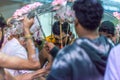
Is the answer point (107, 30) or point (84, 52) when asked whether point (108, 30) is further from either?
point (84, 52)

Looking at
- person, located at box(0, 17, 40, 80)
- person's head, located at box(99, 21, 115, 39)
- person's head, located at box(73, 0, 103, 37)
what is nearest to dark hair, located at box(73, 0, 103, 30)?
person's head, located at box(73, 0, 103, 37)

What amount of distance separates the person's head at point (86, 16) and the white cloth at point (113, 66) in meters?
0.23

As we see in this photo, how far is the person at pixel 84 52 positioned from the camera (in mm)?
→ 2115

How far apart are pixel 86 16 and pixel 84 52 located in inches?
9.0

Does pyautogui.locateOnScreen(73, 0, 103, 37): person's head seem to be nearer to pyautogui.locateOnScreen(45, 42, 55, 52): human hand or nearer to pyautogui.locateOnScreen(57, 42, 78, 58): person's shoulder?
pyautogui.locateOnScreen(57, 42, 78, 58): person's shoulder

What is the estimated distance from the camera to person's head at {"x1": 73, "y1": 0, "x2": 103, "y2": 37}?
7.27 feet

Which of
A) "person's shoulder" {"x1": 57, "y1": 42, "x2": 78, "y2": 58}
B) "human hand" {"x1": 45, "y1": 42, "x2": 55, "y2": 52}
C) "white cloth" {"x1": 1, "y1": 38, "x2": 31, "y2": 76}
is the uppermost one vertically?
"person's shoulder" {"x1": 57, "y1": 42, "x2": 78, "y2": 58}

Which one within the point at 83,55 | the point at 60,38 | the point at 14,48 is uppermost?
the point at 83,55

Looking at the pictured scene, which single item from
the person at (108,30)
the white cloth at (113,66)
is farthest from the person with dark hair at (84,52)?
the person at (108,30)

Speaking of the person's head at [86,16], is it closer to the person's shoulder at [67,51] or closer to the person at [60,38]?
the person's shoulder at [67,51]

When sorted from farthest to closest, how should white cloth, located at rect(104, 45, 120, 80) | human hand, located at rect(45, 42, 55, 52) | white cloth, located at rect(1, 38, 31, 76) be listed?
white cloth, located at rect(1, 38, 31, 76)
human hand, located at rect(45, 42, 55, 52)
white cloth, located at rect(104, 45, 120, 80)

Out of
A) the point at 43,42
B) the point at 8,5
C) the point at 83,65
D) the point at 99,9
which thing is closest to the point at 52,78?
the point at 83,65

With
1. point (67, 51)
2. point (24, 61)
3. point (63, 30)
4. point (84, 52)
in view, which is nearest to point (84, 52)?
point (84, 52)

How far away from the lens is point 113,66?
2.08 metres
